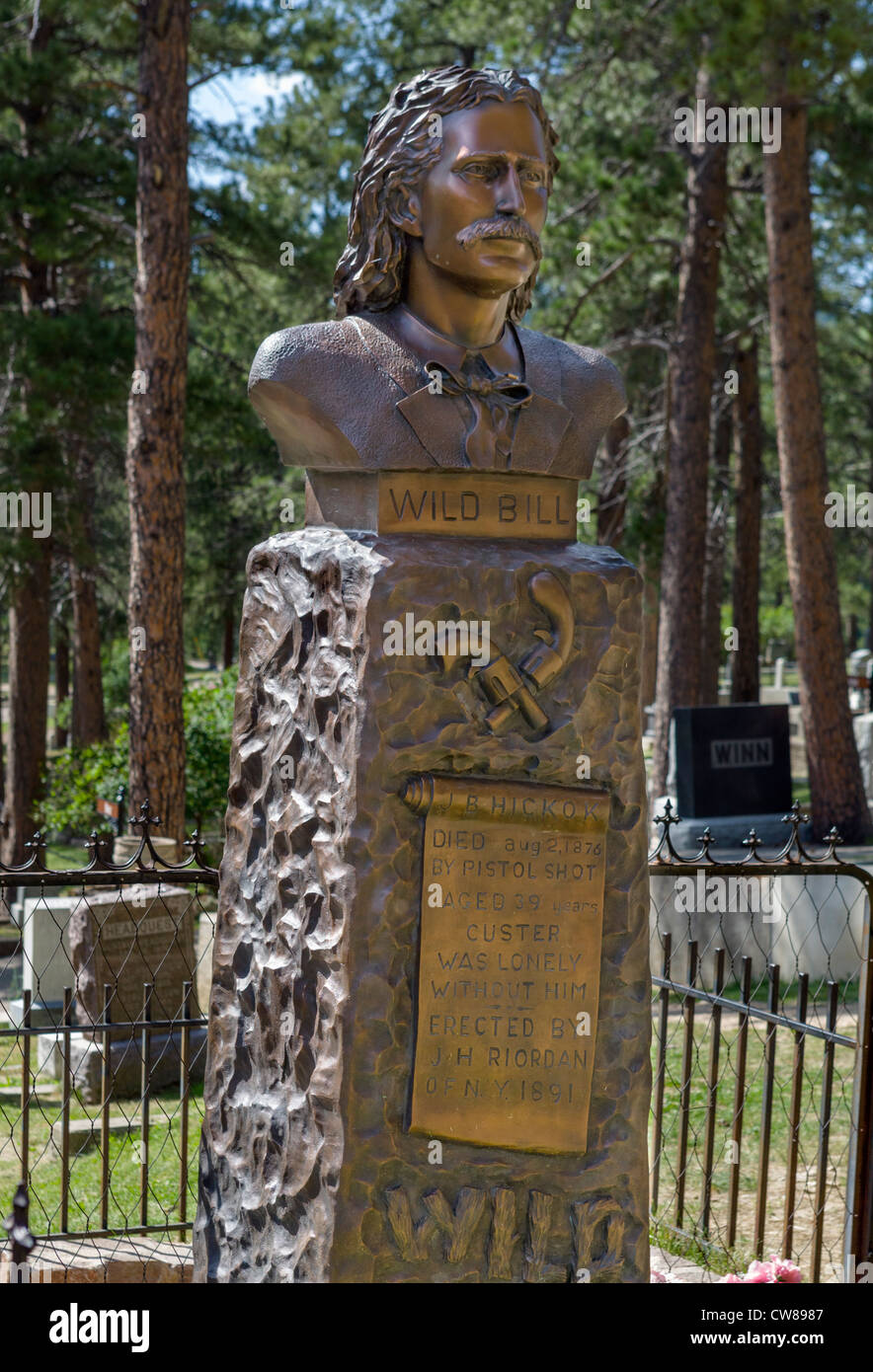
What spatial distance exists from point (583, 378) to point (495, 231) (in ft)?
1.75

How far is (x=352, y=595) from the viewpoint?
3.42 meters

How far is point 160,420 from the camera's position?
9680 mm

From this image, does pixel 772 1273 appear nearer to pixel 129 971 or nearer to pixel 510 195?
pixel 510 195

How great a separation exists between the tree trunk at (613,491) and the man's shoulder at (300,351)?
1129 cm

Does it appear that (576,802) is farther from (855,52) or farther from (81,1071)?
(855,52)

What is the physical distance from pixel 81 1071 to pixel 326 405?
5.38m

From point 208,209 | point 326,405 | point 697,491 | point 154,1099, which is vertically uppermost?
point 208,209

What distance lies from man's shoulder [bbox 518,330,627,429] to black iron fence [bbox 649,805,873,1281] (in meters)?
1.62

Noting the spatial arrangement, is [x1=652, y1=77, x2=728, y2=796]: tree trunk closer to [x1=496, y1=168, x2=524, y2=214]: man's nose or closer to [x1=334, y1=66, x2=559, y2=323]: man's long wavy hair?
[x1=334, y1=66, x2=559, y2=323]: man's long wavy hair

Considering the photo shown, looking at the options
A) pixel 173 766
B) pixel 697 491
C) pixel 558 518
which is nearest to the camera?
pixel 558 518

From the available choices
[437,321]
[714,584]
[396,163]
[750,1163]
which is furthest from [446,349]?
[714,584]

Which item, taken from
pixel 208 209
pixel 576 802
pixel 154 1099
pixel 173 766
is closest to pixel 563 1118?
pixel 576 802

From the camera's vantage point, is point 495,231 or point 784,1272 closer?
point 495,231

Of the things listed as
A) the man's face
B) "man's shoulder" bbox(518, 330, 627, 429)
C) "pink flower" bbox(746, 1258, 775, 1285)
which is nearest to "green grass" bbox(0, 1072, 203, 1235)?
"pink flower" bbox(746, 1258, 775, 1285)
